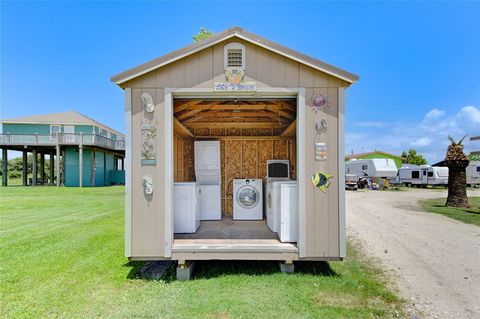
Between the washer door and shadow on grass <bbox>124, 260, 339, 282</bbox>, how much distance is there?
1744mm

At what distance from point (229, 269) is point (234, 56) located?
3.20m

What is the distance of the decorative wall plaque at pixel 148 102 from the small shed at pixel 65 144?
1804 cm

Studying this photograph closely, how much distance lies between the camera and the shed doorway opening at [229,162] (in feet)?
16.2

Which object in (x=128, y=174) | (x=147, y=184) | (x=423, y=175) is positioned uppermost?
(x=128, y=174)

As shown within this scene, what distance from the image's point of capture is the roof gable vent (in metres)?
4.05

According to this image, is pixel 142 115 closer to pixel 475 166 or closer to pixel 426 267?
pixel 426 267

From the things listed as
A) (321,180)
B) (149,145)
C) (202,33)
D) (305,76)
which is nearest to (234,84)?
(305,76)

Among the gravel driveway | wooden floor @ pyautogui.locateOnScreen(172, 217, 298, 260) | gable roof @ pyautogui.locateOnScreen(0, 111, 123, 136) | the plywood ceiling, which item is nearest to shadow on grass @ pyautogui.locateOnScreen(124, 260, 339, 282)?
wooden floor @ pyautogui.locateOnScreen(172, 217, 298, 260)

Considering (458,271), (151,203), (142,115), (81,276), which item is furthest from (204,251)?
(458,271)

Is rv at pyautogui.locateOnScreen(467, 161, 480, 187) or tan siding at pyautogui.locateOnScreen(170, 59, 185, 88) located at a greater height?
tan siding at pyautogui.locateOnScreen(170, 59, 185, 88)

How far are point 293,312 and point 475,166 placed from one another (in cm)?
2868

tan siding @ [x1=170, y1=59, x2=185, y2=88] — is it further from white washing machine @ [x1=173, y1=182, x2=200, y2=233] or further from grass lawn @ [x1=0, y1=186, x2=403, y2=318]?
grass lawn @ [x1=0, y1=186, x2=403, y2=318]

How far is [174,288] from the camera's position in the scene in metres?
3.72

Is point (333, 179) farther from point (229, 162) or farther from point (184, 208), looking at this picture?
point (229, 162)
